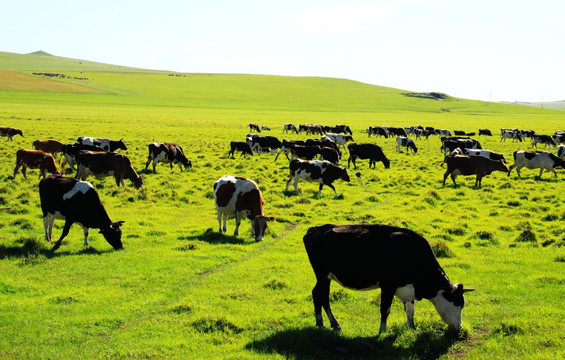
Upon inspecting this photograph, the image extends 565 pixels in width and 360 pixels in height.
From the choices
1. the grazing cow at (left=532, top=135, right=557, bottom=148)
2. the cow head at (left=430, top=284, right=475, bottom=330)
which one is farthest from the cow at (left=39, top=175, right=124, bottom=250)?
the grazing cow at (left=532, top=135, right=557, bottom=148)

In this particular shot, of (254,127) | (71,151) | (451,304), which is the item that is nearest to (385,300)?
(451,304)

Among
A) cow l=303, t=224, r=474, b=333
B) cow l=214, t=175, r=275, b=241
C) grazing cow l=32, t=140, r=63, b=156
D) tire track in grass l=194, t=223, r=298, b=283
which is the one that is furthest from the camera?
grazing cow l=32, t=140, r=63, b=156

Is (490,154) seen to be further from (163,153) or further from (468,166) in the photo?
(163,153)

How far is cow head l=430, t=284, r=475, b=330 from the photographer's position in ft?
24.0

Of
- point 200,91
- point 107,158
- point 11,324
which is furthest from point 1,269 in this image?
point 200,91

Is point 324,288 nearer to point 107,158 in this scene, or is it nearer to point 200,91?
point 107,158

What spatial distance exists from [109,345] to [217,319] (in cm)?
180

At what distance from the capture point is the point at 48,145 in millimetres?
29422

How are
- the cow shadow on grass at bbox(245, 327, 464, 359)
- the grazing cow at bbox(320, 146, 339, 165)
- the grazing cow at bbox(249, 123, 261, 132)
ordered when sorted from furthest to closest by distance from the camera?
the grazing cow at bbox(249, 123, 261, 132)
the grazing cow at bbox(320, 146, 339, 165)
the cow shadow on grass at bbox(245, 327, 464, 359)

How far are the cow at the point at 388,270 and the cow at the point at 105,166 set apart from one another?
1610cm

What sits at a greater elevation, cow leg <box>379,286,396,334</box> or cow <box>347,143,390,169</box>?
cow <box>347,143,390,169</box>

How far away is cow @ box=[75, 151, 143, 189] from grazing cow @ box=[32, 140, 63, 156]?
31.6 feet

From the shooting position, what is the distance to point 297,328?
7.77 meters

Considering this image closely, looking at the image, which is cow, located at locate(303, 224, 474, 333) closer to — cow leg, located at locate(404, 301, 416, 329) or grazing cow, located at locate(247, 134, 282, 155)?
cow leg, located at locate(404, 301, 416, 329)
